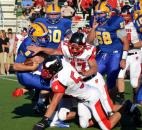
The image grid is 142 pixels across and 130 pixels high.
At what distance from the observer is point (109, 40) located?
24.0ft

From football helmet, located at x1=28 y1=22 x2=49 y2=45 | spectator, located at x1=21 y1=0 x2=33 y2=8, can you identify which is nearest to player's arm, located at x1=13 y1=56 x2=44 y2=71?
football helmet, located at x1=28 y1=22 x2=49 y2=45

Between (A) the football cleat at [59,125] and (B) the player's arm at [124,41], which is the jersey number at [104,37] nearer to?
(B) the player's arm at [124,41]

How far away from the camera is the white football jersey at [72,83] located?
5449mm

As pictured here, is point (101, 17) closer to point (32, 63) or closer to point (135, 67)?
point (135, 67)

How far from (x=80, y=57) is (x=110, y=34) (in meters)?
1.52

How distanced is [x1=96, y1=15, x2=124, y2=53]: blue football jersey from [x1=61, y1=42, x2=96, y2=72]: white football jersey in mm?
1348

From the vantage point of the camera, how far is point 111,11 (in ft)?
24.1

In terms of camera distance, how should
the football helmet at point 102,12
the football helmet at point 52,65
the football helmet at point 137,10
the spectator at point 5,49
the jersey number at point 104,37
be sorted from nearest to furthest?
the football helmet at point 52,65 → the football helmet at point 102,12 → the jersey number at point 104,37 → the football helmet at point 137,10 → the spectator at point 5,49

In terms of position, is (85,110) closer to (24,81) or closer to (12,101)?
(24,81)

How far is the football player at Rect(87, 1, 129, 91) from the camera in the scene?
23.6ft

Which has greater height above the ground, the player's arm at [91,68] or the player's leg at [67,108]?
the player's arm at [91,68]

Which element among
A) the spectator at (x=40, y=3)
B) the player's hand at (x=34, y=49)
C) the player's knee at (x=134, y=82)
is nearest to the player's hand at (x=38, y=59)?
the player's hand at (x=34, y=49)

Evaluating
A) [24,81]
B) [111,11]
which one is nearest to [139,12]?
[111,11]

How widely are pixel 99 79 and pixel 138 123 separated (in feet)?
2.63
